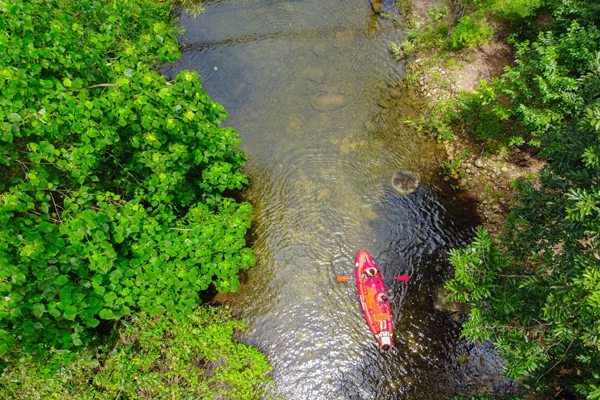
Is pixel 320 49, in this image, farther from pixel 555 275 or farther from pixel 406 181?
pixel 555 275

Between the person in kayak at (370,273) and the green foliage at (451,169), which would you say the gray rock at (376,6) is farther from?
the person in kayak at (370,273)

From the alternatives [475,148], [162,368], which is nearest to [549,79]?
[475,148]

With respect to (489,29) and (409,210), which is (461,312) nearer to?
(409,210)

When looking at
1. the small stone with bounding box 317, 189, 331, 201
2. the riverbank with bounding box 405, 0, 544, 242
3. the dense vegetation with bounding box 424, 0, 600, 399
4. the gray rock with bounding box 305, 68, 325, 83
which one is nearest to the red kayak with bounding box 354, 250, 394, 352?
the small stone with bounding box 317, 189, 331, 201

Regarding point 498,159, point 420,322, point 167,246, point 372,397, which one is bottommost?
point 372,397

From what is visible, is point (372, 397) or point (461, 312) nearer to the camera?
point (372, 397)

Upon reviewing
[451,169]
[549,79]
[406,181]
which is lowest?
[406,181]

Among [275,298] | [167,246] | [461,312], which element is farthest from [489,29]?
[167,246]
